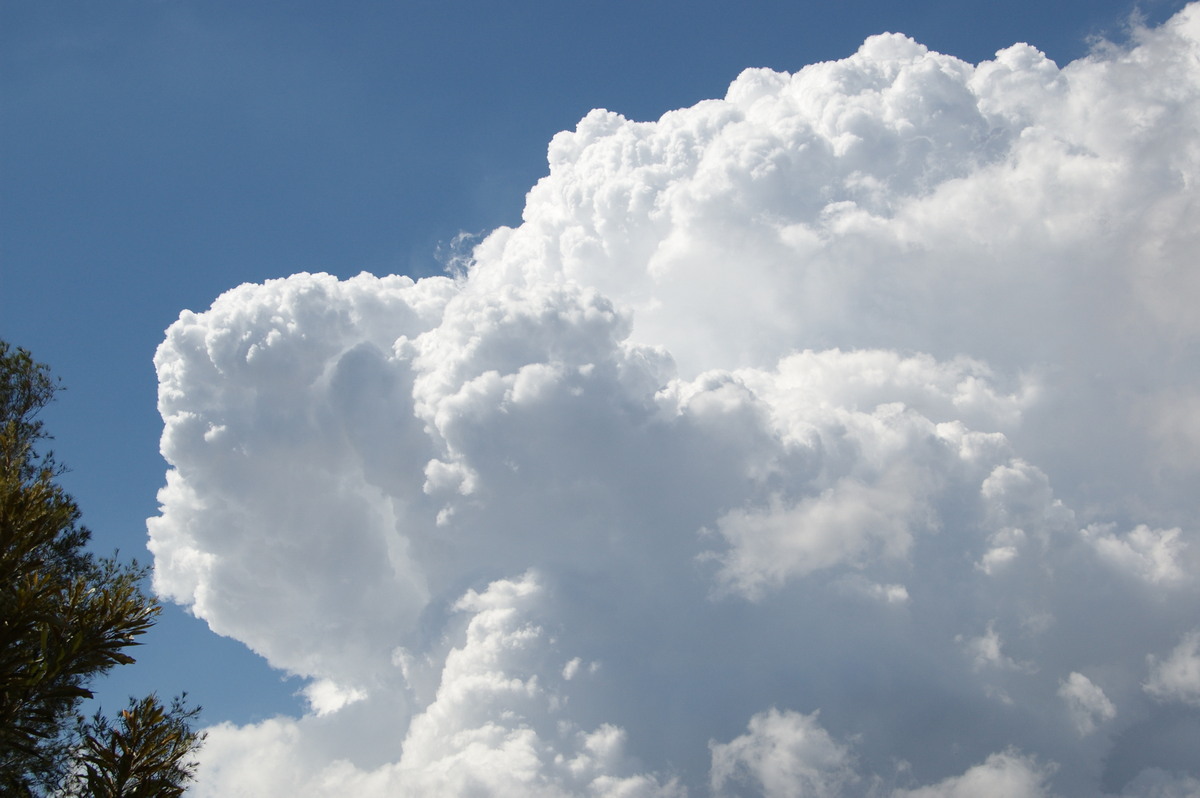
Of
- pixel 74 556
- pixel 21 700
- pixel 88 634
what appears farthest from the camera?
pixel 74 556

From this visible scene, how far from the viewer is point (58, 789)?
24609mm

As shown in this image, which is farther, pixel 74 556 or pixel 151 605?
pixel 74 556

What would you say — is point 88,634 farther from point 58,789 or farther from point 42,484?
point 58,789

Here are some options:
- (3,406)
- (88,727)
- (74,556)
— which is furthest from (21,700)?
(3,406)

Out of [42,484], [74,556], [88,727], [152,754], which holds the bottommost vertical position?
[152,754]

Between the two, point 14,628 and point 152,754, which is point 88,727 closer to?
point 152,754

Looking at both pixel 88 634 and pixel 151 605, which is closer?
pixel 88 634

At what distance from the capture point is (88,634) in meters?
17.6

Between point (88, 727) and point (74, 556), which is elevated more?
point (74, 556)

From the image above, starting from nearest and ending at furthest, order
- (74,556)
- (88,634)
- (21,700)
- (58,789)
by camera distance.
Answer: (21,700), (88,634), (58,789), (74,556)

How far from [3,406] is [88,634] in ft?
60.4

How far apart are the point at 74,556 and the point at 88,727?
766 cm

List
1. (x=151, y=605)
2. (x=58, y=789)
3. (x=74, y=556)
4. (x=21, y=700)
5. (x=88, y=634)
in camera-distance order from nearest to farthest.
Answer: (x=21, y=700) < (x=88, y=634) < (x=151, y=605) < (x=58, y=789) < (x=74, y=556)

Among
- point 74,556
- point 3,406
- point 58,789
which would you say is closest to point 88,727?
point 58,789
